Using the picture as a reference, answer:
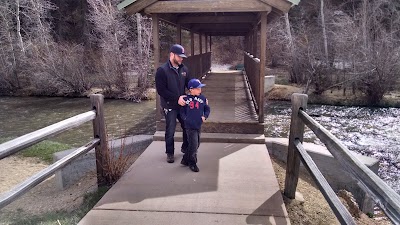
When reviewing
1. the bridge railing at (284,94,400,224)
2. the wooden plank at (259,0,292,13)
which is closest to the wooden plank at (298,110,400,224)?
the bridge railing at (284,94,400,224)

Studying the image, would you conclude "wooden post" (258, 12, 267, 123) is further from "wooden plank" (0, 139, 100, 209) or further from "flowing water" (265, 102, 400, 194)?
"wooden plank" (0, 139, 100, 209)

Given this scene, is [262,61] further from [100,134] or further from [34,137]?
[34,137]

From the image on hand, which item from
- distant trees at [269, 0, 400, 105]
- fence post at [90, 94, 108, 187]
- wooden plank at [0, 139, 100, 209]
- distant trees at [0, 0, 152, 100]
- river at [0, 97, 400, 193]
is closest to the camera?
wooden plank at [0, 139, 100, 209]

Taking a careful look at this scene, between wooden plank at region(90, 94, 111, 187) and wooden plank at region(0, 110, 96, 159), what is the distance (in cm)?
13

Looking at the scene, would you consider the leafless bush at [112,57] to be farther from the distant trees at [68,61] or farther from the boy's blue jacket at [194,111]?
the boy's blue jacket at [194,111]

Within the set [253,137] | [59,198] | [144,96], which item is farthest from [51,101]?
[253,137]

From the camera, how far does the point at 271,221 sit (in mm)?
3408

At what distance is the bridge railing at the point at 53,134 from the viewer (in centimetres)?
272

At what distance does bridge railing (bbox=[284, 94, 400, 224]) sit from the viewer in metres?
1.98

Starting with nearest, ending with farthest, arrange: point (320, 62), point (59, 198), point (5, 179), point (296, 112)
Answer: point (296, 112) → point (59, 198) → point (5, 179) → point (320, 62)

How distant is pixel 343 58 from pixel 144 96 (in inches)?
461

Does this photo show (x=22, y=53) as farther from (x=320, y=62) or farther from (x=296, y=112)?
(x=296, y=112)

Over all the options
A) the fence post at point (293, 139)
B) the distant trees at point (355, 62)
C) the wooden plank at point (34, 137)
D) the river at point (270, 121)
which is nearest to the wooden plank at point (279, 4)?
the fence post at point (293, 139)

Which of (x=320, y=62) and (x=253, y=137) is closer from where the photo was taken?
(x=253, y=137)
